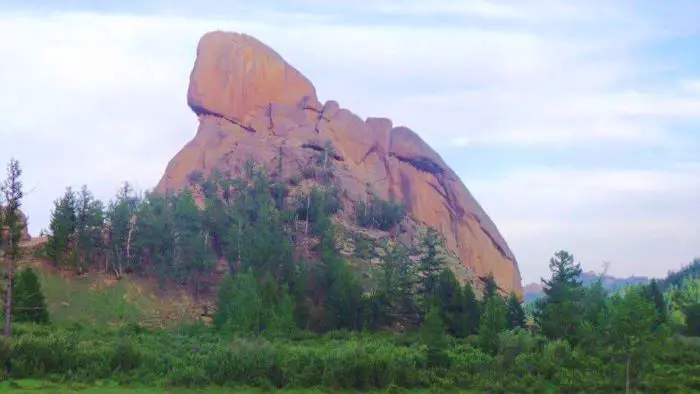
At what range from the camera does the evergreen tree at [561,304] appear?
45484 mm

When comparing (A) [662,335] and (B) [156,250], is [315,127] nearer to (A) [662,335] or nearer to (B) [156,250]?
(B) [156,250]

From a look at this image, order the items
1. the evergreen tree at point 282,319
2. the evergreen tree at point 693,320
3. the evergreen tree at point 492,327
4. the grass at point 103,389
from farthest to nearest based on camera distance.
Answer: the evergreen tree at point 693,320 < the evergreen tree at point 282,319 < the evergreen tree at point 492,327 < the grass at point 103,389

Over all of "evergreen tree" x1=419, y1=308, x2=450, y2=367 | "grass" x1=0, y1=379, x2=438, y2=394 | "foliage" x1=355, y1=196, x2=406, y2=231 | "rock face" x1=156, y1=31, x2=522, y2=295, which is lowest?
"grass" x1=0, y1=379, x2=438, y2=394

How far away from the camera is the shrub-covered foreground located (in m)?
32.2

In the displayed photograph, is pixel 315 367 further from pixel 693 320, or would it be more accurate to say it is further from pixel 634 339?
pixel 693 320

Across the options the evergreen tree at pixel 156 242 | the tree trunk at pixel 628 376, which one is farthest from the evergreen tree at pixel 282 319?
the tree trunk at pixel 628 376

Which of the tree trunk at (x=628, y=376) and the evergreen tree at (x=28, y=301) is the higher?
the evergreen tree at (x=28, y=301)

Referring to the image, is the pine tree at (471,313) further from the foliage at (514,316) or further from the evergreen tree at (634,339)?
the evergreen tree at (634,339)

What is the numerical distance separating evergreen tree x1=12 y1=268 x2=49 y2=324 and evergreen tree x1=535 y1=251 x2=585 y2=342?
27608mm

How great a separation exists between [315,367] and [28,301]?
62.0ft

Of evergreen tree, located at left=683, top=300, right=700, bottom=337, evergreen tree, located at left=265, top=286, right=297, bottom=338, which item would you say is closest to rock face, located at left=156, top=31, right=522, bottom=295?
evergreen tree, located at left=683, top=300, right=700, bottom=337

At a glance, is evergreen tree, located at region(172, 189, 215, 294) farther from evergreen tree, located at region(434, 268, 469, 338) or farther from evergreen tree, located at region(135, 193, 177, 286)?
evergreen tree, located at region(434, 268, 469, 338)

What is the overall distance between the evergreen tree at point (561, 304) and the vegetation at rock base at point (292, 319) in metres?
0.11

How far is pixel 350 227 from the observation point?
6719 cm
